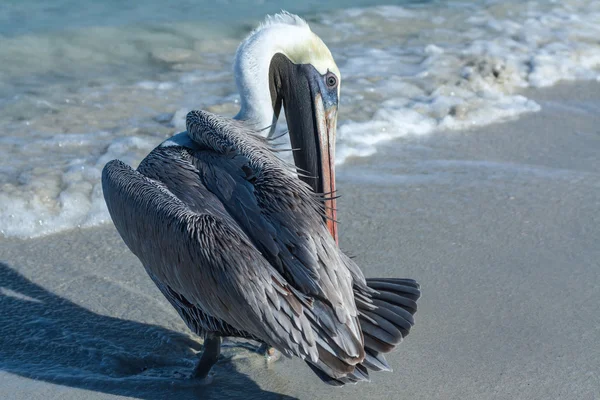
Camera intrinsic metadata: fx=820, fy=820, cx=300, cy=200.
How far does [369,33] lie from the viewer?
33.6ft

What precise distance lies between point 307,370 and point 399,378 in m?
0.44

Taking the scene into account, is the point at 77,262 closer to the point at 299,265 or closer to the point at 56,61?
the point at 299,265

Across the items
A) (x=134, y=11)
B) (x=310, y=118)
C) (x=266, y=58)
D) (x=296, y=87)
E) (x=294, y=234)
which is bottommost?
(x=134, y=11)

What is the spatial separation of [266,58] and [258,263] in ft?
4.72

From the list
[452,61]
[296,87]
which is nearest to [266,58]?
[296,87]

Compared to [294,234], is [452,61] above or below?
below

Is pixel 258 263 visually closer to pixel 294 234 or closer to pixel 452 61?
pixel 294 234

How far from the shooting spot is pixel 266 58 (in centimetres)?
440

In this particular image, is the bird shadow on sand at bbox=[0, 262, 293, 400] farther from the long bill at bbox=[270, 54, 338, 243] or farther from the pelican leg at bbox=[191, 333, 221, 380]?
the long bill at bbox=[270, 54, 338, 243]

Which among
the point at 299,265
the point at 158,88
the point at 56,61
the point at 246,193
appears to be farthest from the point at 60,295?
the point at 56,61

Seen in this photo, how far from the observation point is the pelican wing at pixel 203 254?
3361 mm

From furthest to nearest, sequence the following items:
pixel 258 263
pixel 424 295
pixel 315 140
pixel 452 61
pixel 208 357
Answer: pixel 452 61 < pixel 424 295 < pixel 315 140 < pixel 208 357 < pixel 258 263

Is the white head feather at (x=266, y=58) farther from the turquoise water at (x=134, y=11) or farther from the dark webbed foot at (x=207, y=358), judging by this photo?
the turquoise water at (x=134, y=11)

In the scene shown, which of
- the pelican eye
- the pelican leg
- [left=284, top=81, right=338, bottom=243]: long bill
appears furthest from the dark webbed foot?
the pelican eye
